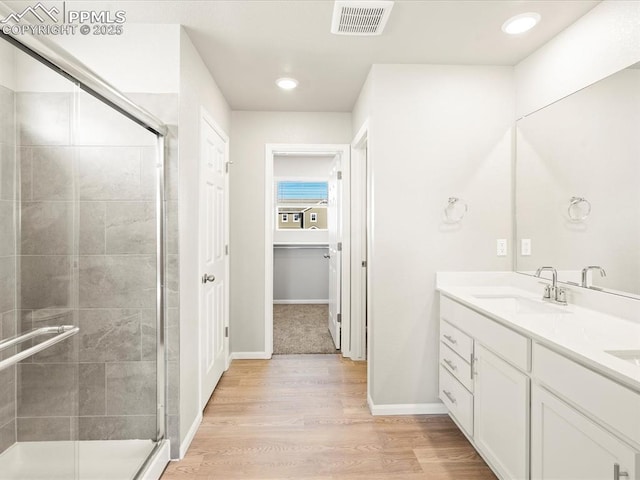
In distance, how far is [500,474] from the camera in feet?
5.82

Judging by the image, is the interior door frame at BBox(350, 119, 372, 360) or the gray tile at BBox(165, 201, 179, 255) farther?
the interior door frame at BBox(350, 119, 372, 360)

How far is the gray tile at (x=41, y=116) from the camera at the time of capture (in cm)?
155

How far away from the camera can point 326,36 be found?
224 cm

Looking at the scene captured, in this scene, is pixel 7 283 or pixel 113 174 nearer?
pixel 7 283

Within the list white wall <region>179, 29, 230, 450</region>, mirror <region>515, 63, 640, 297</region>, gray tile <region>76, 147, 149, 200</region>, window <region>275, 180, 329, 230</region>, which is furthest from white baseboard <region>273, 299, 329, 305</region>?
gray tile <region>76, 147, 149, 200</region>

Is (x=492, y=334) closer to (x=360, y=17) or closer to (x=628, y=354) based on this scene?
(x=628, y=354)

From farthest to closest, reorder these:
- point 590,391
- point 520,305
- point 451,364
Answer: point 451,364 < point 520,305 < point 590,391

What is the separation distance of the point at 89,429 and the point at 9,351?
595 millimetres

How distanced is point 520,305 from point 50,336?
243 cm

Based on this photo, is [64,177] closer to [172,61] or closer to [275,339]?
[172,61]

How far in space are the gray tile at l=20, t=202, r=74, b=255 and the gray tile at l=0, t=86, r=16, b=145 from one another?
10.5 inches

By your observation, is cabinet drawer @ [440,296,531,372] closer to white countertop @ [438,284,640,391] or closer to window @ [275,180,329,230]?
white countertop @ [438,284,640,391]

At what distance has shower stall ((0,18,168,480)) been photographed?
153 centimetres

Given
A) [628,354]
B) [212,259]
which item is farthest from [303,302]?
[628,354]
